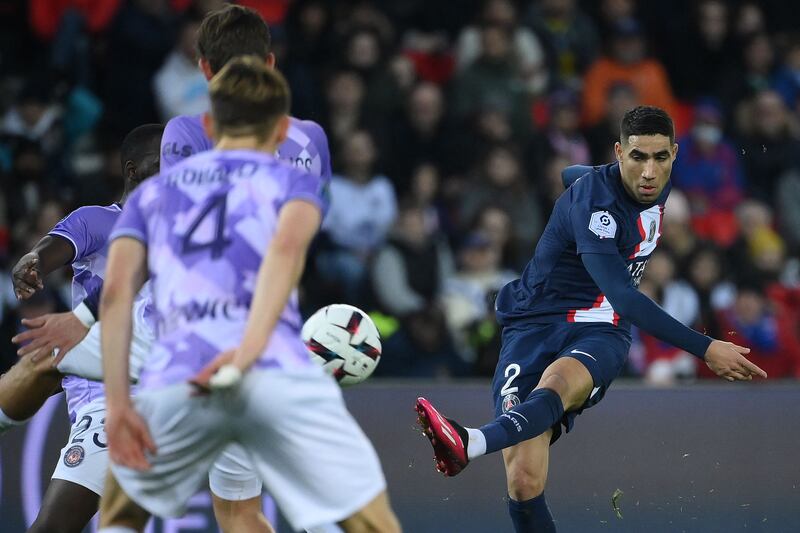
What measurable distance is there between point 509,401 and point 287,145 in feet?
5.74

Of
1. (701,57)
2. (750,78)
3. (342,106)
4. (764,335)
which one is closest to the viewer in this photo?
(764,335)

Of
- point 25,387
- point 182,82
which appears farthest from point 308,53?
point 25,387

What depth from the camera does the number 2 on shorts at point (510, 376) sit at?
5887mm

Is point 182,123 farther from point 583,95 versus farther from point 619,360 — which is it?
point 583,95

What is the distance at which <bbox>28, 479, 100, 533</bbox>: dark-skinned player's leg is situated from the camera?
16.7ft

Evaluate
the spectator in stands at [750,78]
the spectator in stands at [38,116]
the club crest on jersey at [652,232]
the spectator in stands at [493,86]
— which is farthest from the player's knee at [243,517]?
the spectator in stands at [750,78]

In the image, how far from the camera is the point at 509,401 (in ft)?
19.2

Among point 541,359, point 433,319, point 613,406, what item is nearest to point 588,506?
point 613,406

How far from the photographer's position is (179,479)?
368cm

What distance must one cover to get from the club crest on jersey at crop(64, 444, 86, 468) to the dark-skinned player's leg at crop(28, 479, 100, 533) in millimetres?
70

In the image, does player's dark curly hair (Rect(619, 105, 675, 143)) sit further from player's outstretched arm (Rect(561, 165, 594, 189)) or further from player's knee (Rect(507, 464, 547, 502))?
player's knee (Rect(507, 464, 547, 502))

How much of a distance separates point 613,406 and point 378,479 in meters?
3.63

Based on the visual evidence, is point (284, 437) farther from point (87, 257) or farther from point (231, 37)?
point (87, 257)

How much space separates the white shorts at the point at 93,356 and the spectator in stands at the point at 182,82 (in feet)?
16.4
